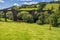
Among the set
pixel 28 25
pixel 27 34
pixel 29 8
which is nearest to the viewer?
pixel 27 34

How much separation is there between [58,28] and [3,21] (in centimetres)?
242

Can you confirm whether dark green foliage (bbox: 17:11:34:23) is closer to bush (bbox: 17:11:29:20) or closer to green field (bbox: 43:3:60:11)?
bush (bbox: 17:11:29:20)

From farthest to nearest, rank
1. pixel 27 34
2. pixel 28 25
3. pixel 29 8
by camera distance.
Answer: pixel 29 8 < pixel 28 25 < pixel 27 34

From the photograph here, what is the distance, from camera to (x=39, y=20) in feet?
24.3

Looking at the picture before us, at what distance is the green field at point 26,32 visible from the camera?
6.46 metres

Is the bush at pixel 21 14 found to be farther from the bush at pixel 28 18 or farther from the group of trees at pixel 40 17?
the bush at pixel 28 18

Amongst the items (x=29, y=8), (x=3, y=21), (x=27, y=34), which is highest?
(x=29, y=8)

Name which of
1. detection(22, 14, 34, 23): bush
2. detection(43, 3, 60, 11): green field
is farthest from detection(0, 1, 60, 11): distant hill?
detection(22, 14, 34, 23): bush

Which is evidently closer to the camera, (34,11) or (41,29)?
(41,29)

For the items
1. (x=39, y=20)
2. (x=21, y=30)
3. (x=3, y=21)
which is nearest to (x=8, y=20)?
(x=3, y=21)

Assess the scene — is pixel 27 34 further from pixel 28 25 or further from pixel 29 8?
pixel 29 8

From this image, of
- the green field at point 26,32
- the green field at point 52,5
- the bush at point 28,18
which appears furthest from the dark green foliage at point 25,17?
the green field at point 52,5

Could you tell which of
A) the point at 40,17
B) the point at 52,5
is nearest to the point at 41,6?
the point at 52,5

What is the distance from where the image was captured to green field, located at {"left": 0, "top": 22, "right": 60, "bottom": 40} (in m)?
6.46
